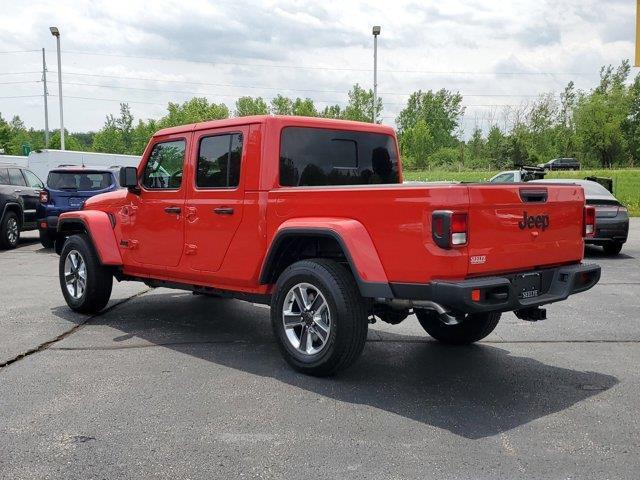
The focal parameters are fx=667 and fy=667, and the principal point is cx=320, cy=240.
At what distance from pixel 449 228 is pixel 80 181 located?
11.6 m

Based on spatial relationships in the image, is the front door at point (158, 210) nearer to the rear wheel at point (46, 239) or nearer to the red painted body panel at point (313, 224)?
the red painted body panel at point (313, 224)

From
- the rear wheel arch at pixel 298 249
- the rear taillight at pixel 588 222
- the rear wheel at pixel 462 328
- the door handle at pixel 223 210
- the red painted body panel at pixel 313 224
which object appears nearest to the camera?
the red painted body panel at pixel 313 224

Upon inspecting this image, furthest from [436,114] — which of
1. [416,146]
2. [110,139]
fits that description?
[110,139]

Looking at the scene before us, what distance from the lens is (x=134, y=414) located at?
13.6 feet

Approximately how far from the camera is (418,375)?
5.03 m

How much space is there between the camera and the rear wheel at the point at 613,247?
12914 millimetres

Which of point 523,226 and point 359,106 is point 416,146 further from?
point 523,226

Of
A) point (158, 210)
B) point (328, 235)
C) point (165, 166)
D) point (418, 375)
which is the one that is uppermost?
point (165, 166)

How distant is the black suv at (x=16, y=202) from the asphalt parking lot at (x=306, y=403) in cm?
802

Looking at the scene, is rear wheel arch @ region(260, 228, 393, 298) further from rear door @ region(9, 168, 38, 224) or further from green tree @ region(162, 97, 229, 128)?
green tree @ region(162, 97, 229, 128)

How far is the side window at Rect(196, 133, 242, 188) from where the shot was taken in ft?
18.1

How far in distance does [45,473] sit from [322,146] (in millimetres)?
3382

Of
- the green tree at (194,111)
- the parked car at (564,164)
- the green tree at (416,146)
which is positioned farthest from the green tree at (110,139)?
the parked car at (564,164)

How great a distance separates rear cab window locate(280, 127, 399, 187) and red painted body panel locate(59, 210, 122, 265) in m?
2.38
